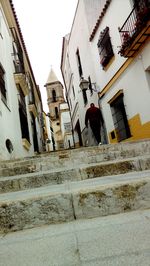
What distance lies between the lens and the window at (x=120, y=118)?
9.20 m

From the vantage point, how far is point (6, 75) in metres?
8.55

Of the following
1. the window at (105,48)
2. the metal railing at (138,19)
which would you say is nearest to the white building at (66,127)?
the window at (105,48)

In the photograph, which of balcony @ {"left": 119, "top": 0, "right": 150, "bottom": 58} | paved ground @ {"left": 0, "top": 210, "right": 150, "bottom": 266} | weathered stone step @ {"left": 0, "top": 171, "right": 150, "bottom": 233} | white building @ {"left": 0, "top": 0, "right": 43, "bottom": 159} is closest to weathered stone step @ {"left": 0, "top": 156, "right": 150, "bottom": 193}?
weathered stone step @ {"left": 0, "top": 171, "right": 150, "bottom": 233}

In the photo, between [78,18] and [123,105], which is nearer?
[123,105]

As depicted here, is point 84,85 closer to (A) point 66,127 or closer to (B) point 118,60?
(B) point 118,60

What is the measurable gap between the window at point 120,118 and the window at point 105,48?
5.23 ft

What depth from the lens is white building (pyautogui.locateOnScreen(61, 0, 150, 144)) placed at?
7.43 meters

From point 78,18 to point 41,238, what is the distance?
44.7 ft

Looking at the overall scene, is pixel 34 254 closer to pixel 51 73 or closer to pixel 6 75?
pixel 6 75

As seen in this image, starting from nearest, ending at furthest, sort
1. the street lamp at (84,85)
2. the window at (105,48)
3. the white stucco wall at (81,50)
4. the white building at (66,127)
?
the window at (105,48)
the street lamp at (84,85)
the white stucco wall at (81,50)
the white building at (66,127)

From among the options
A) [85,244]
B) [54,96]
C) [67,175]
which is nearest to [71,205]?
[85,244]

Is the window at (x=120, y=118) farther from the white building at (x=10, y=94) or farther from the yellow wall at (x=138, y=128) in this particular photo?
the white building at (x=10, y=94)

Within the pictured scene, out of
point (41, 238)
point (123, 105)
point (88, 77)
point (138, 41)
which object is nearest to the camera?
point (41, 238)

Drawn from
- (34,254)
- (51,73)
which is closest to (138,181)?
(34,254)
